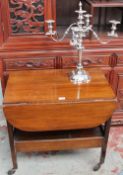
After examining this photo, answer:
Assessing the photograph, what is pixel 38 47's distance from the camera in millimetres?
1774

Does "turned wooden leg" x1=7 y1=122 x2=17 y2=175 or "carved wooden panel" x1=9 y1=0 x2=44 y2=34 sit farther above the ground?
"carved wooden panel" x1=9 y1=0 x2=44 y2=34

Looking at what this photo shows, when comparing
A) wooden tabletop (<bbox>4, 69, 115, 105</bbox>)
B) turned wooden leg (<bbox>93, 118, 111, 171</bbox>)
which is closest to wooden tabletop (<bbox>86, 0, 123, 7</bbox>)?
wooden tabletop (<bbox>4, 69, 115, 105</bbox>)

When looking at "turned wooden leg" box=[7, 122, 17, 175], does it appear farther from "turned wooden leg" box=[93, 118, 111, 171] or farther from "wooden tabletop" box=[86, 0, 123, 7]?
"wooden tabletop" box=[86, 0, 123, 7]

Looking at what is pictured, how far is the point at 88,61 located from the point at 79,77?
29 centimetres

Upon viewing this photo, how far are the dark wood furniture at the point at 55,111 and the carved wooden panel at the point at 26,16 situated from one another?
0.34 meters

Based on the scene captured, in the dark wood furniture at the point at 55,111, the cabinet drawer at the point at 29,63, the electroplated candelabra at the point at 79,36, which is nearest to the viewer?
the dark wood furniture at the point at 55,111

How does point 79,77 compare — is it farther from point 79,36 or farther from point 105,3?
point 105,3

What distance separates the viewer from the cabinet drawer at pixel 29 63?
71.2 inches

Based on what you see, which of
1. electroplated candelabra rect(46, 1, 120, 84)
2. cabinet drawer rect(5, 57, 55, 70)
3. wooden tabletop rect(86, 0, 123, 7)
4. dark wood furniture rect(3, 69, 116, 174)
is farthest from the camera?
cabinet drawer rect(5, 57, 55, 70)

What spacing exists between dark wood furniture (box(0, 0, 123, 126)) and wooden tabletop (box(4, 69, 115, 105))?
0.10m

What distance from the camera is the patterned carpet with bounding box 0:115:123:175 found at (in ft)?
5.67

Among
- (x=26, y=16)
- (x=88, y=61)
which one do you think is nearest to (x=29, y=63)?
(x=26, y=16)

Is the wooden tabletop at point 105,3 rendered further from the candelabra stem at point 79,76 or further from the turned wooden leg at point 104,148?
the turned wooden leg at point 104,148

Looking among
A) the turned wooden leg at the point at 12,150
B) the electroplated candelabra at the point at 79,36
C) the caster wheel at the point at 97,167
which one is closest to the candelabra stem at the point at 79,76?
the electroplated candelabra at the point at 79,36
